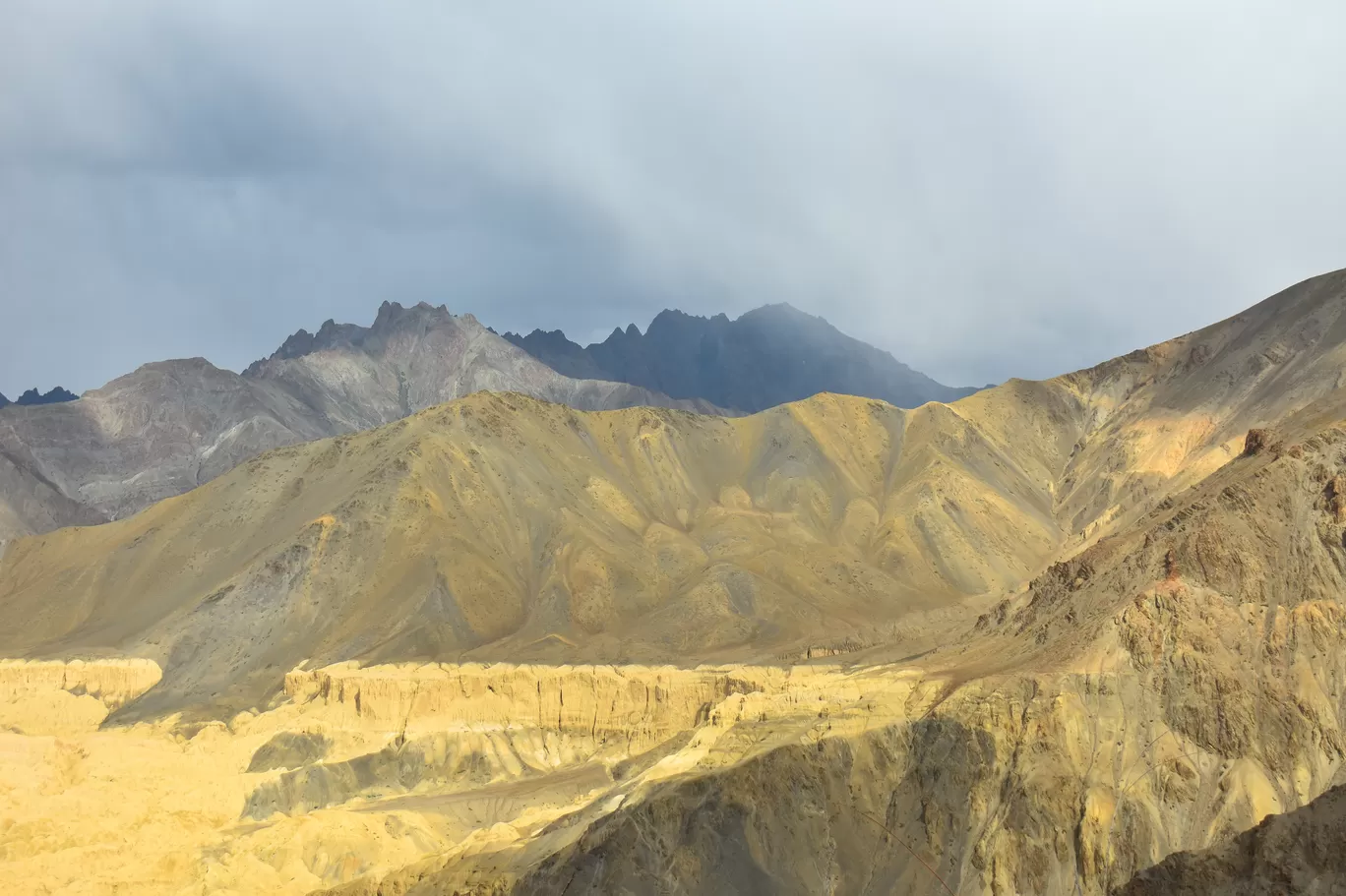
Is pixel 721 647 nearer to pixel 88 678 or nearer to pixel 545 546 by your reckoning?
pixel 545 546

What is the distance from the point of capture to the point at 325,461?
472 ft

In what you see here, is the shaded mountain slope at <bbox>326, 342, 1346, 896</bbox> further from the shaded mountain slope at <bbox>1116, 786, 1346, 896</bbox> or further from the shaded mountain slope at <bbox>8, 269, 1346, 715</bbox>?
the shaded mountain slope at <bbox>8, 269, 1346, 715</bbox>

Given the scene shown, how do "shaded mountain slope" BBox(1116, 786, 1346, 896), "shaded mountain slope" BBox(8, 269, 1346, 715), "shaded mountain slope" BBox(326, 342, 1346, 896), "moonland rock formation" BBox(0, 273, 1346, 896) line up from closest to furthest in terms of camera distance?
"shaded mountain slope" BBox(1116, 786, 1346, 896), "shaded mountain slope" BBox(326, 342, 1346, 896), "moonland rock formation" BBox(0, 273, 1346, 896), "shaded mountain slope" BBox(8, 269, 1346, 715)

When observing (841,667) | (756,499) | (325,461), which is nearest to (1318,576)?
(841,667)

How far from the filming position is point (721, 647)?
108188mm

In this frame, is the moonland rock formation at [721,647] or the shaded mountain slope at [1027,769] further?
the moonland rock formation at [721,647]

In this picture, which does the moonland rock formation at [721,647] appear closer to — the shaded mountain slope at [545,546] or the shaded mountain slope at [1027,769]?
the shaded mountain slope at [1027,769]

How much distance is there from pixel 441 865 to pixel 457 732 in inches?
1510

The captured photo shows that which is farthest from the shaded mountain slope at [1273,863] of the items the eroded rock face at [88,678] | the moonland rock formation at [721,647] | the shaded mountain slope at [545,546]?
the eroded rock face at [88,678]

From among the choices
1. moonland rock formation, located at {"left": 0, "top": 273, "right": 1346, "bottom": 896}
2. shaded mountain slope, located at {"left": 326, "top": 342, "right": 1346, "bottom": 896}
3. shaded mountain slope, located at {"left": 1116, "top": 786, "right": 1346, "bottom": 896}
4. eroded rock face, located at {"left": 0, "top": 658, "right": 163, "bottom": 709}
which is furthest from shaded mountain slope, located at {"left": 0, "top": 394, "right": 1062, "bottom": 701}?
shaded mountain slope, located at {"left": 1116, "top": 786, "right": 1346, "bottom": 896}

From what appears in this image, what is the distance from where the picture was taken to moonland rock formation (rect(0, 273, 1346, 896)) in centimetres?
4662

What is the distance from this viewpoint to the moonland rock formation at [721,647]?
153 feet

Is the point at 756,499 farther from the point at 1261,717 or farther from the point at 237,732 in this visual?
the point at 1261,717

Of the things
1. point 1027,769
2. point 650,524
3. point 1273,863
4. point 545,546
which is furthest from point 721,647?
point 1273,863
